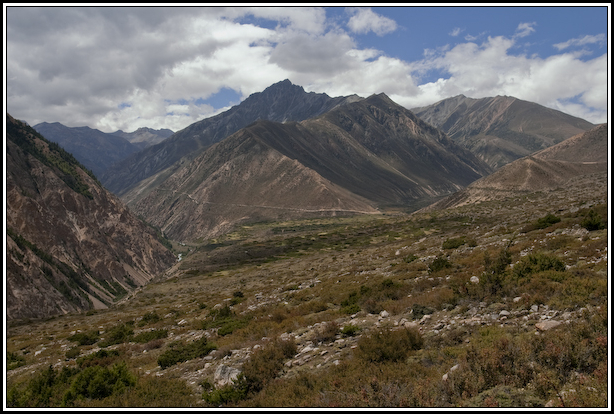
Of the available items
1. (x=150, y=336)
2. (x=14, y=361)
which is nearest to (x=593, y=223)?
(x=150, y=336)

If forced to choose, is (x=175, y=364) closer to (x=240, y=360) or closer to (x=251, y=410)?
(x=240, y=360)

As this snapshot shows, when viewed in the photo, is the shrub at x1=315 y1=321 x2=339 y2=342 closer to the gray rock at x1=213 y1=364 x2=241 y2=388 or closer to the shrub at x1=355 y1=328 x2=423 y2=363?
the shrub at x1=355 y1=328 x2=423 y2=363

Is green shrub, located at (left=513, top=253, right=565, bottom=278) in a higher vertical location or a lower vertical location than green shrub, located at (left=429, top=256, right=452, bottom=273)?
higher

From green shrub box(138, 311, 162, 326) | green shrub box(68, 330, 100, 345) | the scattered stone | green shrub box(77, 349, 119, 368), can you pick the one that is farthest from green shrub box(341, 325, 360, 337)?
green shrub box(138, 311, 162, 326)

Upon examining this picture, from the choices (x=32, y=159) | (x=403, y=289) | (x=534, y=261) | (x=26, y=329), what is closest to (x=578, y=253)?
(x=534, y=261)

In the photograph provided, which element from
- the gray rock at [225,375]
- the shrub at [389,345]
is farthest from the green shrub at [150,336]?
the shrub at [389,345]

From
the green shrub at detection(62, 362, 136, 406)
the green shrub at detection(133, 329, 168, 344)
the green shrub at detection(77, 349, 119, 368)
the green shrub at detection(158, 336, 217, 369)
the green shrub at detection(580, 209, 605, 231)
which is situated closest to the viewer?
the green shrub at detection(62, 362, 136, 406)

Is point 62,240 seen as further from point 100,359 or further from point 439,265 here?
point 439,265
